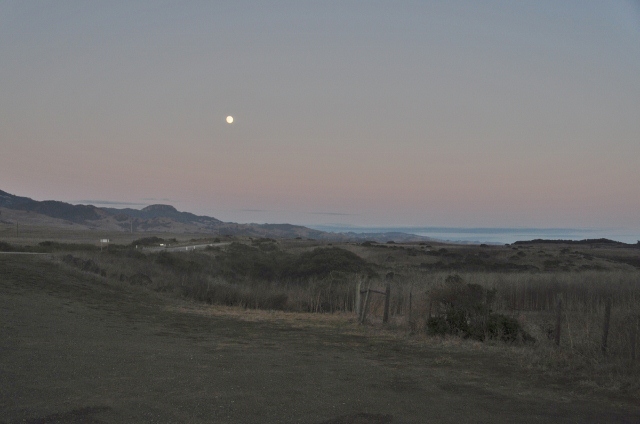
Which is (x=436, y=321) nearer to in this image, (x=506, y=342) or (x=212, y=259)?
(x=506, y=342)

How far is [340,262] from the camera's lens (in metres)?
51.3

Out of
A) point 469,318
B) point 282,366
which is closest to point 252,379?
point 282,366

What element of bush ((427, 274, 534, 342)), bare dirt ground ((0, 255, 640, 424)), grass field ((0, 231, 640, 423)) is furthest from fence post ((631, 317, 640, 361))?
bush ((427, 274, 534, 342))

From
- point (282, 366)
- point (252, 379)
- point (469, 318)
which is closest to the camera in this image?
point (252, 379)

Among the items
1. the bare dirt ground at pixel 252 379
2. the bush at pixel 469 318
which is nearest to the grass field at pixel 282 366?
the bare dirt ground at pixel 252 379

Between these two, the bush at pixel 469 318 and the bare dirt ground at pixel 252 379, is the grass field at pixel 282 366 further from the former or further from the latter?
the bush at pixel 469 318

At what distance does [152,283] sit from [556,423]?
29525 millimetres

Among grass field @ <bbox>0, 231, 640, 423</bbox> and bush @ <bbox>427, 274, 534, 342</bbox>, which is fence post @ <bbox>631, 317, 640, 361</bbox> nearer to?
grass field @ <bbox>0, 231, 640, 423</bbox>

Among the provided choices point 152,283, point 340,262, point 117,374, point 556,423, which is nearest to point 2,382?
point 117,374

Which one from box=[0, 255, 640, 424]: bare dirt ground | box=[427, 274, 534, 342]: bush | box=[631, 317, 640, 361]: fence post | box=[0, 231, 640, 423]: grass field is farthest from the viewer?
box=[427, 274, 534, 342]: bush

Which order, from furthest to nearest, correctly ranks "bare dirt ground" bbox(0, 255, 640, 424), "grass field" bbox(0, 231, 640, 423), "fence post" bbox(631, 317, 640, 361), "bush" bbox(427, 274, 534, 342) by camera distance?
"bush" bbox(427, 274, 534, 342) < "fence post" bbox(631, 317, 640, 361) < "grass field" bbox(0, 231, 640, 423) < "bare dirt ground" bbox(0, 255, 640, 424)

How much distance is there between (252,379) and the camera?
32.1ft

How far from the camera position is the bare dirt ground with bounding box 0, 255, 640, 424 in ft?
25.2

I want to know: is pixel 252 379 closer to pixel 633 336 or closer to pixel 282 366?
pixel 282 366
